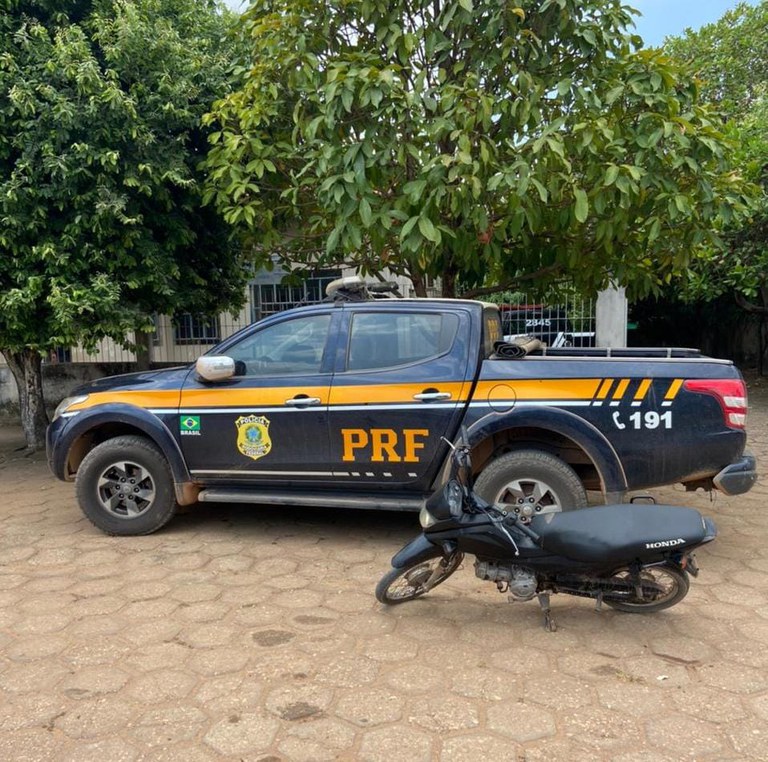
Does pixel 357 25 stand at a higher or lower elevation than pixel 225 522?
higher

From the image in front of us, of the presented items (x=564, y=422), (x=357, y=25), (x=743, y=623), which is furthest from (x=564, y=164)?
(x=743, y=623)

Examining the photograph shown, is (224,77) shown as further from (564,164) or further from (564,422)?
(564,422)

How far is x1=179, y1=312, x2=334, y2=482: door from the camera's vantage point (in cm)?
467

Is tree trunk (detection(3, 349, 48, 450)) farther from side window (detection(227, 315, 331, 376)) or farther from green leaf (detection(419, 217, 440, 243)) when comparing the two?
green leaf (detection(419, 217, 440, 243))

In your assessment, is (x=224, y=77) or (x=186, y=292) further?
(x=186, y=292)

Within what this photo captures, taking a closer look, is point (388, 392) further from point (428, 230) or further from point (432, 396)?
point (428, 230)

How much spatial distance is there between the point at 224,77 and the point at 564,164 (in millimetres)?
3993

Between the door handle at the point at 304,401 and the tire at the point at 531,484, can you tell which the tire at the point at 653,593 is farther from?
the door handle at the point at 304,401

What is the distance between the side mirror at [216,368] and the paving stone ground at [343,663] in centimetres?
126

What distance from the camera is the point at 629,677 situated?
3086 millimetres

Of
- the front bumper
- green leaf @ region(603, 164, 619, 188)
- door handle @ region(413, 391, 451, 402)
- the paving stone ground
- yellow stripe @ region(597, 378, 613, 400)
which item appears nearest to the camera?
the paving stone ground

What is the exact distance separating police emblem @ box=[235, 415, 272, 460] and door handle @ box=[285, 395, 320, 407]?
238mm

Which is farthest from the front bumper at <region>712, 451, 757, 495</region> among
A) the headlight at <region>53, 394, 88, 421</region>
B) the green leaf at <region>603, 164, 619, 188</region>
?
the headlight at <region>53, 394, 88, 421</region>

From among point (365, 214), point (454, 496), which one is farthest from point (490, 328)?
point (454, 496)
